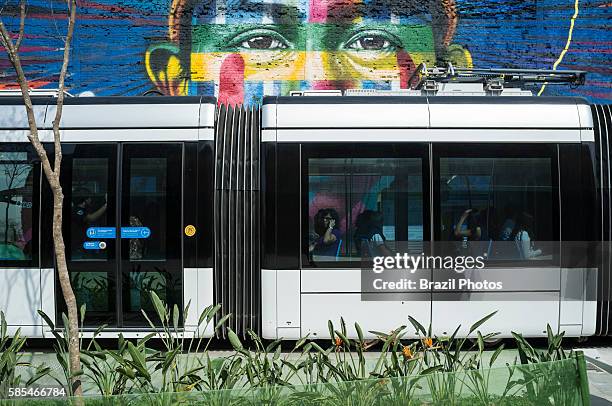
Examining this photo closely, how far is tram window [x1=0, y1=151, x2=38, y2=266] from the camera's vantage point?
32.4 ft

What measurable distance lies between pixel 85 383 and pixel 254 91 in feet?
37.5

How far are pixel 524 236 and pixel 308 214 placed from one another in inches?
109

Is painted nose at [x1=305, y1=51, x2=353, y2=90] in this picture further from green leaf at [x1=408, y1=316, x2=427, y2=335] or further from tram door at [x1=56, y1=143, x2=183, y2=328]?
green leaf at [x1=408, y1=316, x2=427, y2=335]

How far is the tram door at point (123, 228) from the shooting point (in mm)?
9805

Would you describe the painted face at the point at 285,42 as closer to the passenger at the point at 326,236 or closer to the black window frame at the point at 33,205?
the black window frame at the point at 33,205

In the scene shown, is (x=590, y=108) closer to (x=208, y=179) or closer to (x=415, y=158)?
(x=415, y=158)

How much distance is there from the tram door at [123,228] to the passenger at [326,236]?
Answer: 5.67 ft

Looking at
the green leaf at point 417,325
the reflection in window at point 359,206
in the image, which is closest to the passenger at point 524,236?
the reflection in window at point 359,206

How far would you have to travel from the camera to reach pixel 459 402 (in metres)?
5.67

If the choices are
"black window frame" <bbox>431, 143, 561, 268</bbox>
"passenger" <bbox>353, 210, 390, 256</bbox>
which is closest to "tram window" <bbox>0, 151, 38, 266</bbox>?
"passenger" <bbox>353, 210, 390, 256</bbox>

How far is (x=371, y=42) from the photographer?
17000 millimetres

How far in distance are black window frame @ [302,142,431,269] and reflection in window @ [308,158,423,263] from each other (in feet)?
0.17

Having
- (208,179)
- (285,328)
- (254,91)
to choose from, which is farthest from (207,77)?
(285,328)

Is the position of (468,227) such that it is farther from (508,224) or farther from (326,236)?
(326,236)
